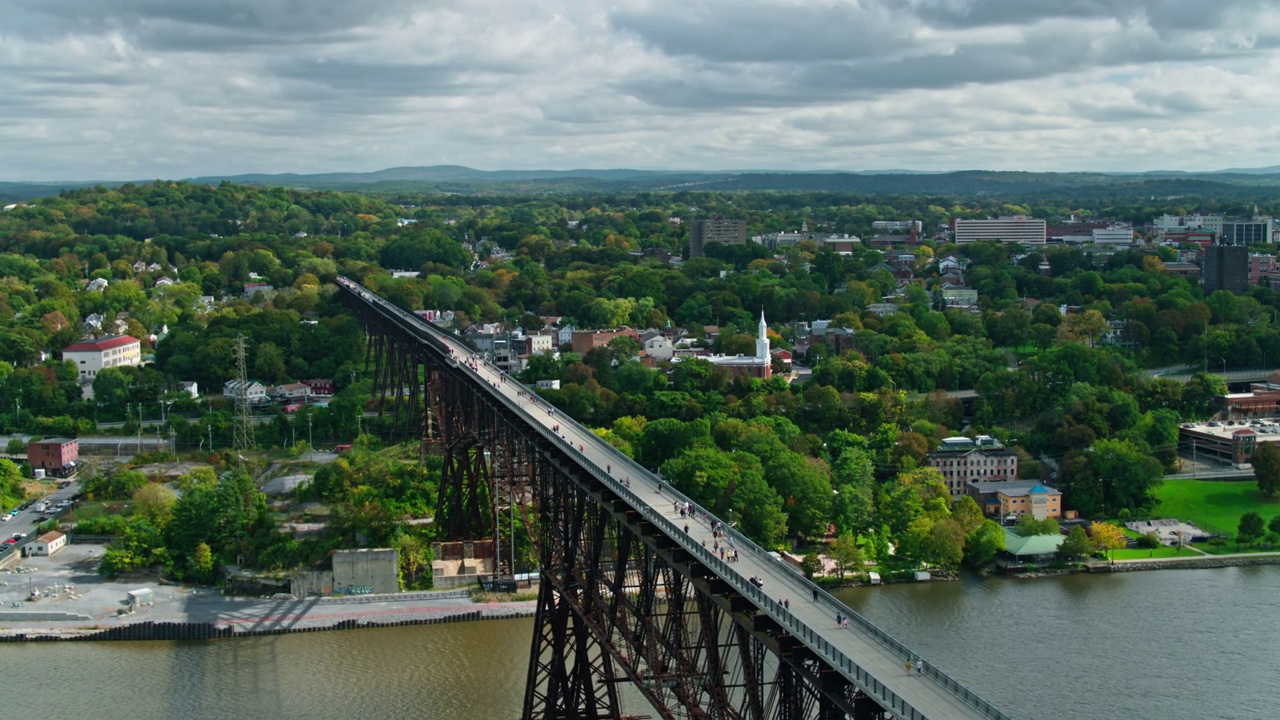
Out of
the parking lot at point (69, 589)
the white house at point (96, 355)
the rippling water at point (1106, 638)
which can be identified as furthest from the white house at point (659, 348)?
the parking lot at point (69, 589)

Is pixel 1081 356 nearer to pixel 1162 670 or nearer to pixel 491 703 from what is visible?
pixel 1162 670

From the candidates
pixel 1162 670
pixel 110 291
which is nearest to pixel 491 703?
pixel 1162 670

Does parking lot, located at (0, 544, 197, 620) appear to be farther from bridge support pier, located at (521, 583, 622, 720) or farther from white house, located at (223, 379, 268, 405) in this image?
white house, located at (223, 379, 268, 405)

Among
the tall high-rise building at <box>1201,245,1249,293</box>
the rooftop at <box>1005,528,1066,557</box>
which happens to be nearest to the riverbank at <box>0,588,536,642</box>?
the rooftop at <box>1005,528,1066,557</box>

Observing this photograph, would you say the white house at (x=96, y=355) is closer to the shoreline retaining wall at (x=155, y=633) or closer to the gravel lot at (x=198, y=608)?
the gravel lot at (x=198, y=608)

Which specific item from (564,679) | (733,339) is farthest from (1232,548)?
(733,339)
